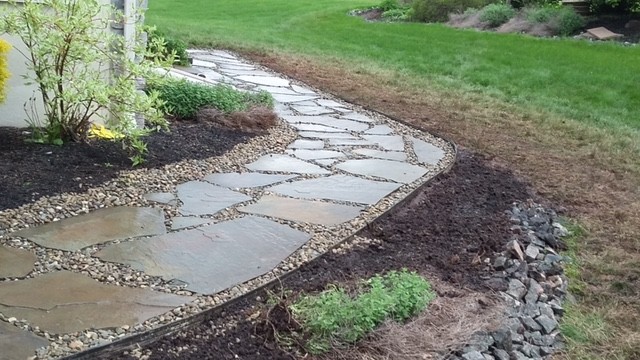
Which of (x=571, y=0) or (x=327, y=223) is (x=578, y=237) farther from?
(x=571, y=0)

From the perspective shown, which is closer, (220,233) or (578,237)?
(220,233)

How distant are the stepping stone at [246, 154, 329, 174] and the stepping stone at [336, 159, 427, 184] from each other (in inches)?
8.5

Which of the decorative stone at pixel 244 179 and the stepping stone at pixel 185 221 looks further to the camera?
the decorative stone at pixel 244 179

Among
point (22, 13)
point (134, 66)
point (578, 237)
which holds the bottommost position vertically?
point (578, 237)

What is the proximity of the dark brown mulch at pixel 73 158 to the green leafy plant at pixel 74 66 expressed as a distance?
0.13 metres

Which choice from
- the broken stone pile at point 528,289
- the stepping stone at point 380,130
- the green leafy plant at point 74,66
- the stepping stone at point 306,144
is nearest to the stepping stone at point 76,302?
the broken stone pile at point 528,289

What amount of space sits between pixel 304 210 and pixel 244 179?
0.64 metres

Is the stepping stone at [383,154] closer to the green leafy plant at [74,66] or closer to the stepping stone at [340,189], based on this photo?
the stepping stone at [340,189]

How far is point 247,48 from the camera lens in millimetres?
11016

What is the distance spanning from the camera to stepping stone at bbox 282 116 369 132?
20.0 ft

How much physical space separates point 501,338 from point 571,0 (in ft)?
46.3

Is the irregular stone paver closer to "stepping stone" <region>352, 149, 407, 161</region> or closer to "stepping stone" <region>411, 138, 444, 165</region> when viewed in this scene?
"stepping stone" <region>352, 149, 407, 161</region>

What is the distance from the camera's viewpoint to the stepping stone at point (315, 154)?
5.00m

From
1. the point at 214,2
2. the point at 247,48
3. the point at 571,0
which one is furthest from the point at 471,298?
the point at 214,2
